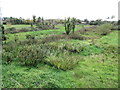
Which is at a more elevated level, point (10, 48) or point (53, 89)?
point (10, 48)

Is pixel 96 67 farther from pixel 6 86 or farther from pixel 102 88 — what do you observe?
pixel 6 86

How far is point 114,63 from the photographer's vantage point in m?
6.35

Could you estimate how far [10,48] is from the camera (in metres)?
7.90

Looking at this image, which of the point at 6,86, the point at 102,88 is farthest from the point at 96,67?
the point at 6,86

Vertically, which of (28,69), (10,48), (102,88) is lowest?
(102,88)

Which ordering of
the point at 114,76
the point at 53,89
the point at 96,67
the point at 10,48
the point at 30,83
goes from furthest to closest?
the point at 10,48 < the point at 96,67 < the point at 114,76 < the point at 30,83 < the point at 53,89

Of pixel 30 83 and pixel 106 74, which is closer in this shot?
pixel 30 83

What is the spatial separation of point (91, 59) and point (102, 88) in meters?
3.02

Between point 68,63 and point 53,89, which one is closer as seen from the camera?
point 53,89

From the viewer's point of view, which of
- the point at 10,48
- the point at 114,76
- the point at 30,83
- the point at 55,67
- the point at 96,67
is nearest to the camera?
the point at 30,83

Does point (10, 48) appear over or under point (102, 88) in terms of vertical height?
over

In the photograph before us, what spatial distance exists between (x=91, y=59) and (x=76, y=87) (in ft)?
10.8

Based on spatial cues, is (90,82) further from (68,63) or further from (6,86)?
(6,86)

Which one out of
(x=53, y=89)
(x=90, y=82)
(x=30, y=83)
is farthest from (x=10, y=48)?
(x=90, y=82)
